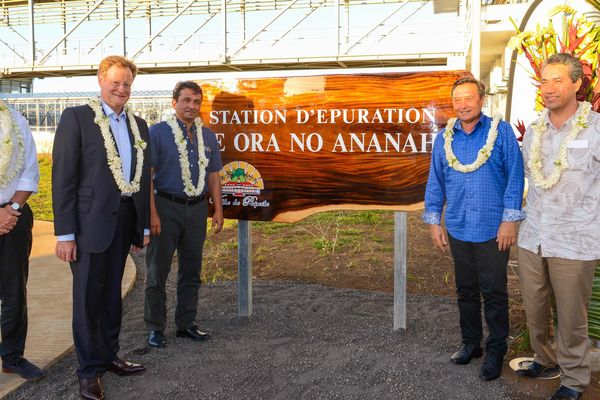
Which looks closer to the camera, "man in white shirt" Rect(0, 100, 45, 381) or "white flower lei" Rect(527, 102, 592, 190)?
"white flower lei" Rect(527, 102, 592, 190)

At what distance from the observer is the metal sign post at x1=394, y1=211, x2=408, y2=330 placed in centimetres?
404

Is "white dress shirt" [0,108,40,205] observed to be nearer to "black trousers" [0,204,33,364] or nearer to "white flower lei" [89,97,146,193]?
"black trousers" [0,204,33,364]

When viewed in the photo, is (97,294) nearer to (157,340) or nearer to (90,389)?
(90,389)

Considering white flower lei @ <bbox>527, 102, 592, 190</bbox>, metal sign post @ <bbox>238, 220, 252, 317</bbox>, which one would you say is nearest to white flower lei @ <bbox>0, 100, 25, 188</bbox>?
metal sign post @ <bbox>238, 220, 252, 317</bbox>

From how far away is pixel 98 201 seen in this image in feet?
10.00

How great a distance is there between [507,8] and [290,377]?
1145cm

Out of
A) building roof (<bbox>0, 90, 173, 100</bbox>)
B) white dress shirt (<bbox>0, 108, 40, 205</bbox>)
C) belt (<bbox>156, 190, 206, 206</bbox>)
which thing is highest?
building roof (<bbox>0, 90, 173, 100</bbox>)

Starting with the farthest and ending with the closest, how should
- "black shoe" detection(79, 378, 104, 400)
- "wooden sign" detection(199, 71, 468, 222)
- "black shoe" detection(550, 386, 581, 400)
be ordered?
"wooden sign" detection(199, 71, 468, 222) < "black shoe" detection(79, 378, 104, 400) < "black shoe" detection(550, 386, 581, 400)

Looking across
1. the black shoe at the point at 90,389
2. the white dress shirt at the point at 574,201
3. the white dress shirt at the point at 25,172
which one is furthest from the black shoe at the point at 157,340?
the white dress shirt at the point at 574,201

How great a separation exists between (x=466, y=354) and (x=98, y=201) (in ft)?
7.87

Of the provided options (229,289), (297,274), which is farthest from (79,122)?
(297,274)

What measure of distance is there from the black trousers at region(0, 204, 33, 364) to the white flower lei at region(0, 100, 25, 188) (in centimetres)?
22

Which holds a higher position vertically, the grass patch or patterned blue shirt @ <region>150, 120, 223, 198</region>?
patterned blue shirt @ <region>150, 120, 223, 198</region>

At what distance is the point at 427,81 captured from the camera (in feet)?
12.7
